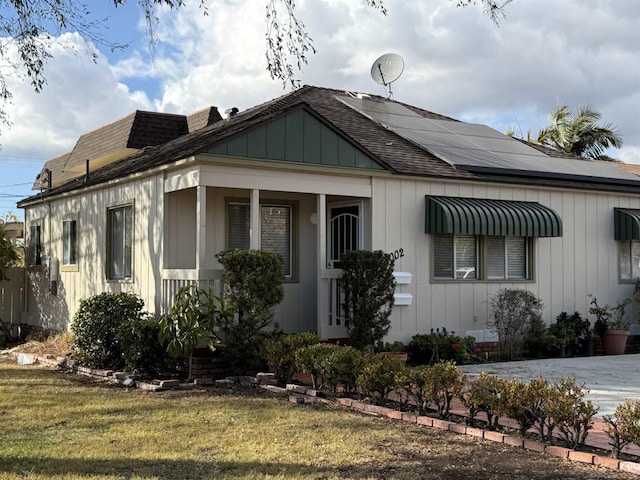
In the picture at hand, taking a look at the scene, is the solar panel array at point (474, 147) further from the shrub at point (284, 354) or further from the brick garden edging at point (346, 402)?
the brick garden edging at point (346, 402)

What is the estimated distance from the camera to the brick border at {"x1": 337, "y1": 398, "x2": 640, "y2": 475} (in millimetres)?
5871

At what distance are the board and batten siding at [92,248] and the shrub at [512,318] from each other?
592cm

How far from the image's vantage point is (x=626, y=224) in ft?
49.9

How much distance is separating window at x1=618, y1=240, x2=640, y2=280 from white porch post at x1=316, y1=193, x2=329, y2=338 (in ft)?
23.0

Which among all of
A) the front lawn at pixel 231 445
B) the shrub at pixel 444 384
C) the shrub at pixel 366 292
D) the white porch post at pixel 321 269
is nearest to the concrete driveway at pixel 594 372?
the shrub at pixel 366 292

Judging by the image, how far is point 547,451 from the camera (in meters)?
6.35

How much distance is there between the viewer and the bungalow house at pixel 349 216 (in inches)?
457

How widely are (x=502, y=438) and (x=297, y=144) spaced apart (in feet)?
20.1

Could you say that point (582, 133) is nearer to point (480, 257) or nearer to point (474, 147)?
point (474, 147)

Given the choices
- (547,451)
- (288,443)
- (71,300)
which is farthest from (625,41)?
(71,300)

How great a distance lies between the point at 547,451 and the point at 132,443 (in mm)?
3578

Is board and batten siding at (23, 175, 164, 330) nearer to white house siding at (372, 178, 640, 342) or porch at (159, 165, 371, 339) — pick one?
porch at (159, 165, 371, 339)

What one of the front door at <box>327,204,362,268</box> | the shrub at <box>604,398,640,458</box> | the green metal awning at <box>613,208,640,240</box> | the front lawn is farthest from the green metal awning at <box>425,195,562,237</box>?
the shrub at <box>604,398,640,458</box>

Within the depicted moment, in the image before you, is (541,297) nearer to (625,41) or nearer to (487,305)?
(487,305)
